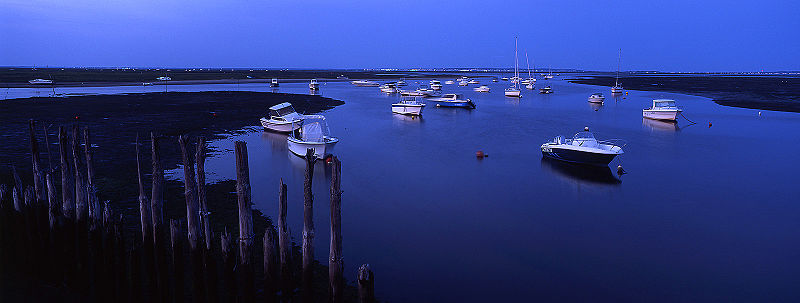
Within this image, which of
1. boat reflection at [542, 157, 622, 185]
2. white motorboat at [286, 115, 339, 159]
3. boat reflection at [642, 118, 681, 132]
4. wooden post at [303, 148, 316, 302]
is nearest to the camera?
wooden post at [303, 148, 316, 302]

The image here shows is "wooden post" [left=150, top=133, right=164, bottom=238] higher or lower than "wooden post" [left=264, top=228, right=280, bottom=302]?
higher

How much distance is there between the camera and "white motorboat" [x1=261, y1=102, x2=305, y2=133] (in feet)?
135

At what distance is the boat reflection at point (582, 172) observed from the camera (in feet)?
91.3

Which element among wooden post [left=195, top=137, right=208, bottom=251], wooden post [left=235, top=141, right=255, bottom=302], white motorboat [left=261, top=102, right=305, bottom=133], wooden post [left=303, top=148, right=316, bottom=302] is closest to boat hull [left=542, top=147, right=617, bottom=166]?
white motorboat [left=261, top=102, right=305, bottom=133]

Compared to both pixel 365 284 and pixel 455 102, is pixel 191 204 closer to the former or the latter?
pixel 365 284

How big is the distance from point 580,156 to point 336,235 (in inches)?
933

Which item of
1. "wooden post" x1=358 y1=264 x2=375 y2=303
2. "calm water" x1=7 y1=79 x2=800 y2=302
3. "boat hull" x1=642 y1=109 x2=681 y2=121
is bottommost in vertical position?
"calm water" x1=7 y1=79 x2=800 y2=302

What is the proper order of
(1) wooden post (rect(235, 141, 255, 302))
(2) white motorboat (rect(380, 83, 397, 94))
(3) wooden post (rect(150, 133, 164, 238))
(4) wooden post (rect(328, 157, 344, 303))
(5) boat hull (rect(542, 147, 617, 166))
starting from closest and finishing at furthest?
(4) wooden post (rect(328, 157, 344, 303)) < (1) wooden post (rect(235, 141, 255, 302)) < (3) wooden post (rect(150, 133, 164, 238)) < (5) boat hull (rect(542, 147, 617, 166)) < (2) white motorboat (rect(380, 83, 397, 94))

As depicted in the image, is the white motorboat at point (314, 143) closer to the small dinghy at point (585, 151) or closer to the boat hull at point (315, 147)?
the boat hull at point (315, 147)

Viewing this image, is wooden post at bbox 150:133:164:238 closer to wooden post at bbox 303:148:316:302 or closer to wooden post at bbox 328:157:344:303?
wooden post at bbox 303:148:316:302

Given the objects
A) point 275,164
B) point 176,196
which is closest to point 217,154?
point 275,164

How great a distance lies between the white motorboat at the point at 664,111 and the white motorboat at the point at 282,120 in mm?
40341

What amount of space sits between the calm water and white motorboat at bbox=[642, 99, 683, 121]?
499 inches

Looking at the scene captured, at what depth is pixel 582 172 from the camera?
98.0ft
